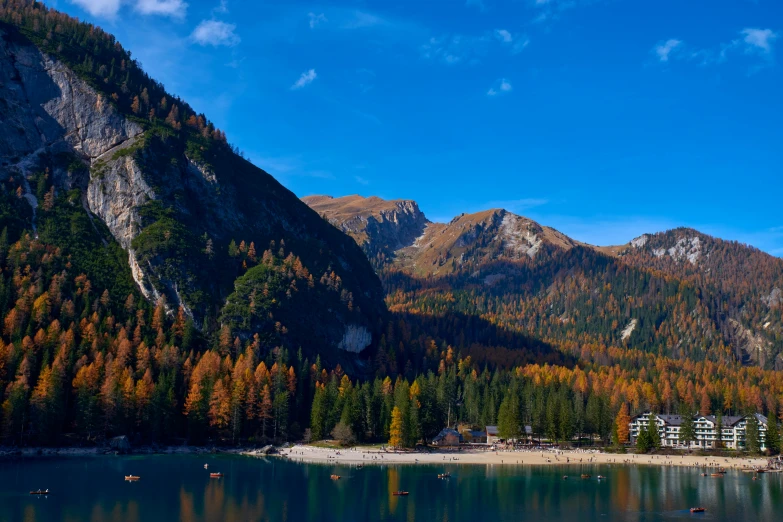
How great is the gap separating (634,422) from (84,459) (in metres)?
129

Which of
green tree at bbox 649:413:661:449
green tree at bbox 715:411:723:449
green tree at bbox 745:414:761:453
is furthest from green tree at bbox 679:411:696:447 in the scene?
green tree at bbox 745:414:761:453

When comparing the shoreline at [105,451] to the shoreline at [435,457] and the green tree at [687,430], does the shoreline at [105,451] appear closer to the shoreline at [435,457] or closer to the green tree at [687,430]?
the shoreline at [435,457]

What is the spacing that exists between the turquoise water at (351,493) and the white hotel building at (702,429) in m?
40.3

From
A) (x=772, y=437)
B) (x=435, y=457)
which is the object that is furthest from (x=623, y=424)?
(x=435, y=457)

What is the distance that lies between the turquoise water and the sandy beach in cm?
874

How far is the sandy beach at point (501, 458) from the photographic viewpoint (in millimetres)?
131000

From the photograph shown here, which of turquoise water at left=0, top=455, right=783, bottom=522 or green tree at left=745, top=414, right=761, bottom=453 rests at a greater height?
green tree at left=745, top=414, right=761, bottom=453

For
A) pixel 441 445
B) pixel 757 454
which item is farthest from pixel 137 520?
pixel 757 454

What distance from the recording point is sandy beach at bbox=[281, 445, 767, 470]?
430 ft

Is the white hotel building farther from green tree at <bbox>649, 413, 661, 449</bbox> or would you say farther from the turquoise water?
the turquoise water

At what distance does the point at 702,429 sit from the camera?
16500 cm

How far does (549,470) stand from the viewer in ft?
411

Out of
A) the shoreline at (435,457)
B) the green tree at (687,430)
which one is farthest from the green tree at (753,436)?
the green tree at (687,430)

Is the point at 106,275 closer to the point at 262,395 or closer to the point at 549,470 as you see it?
the point at 262,395
